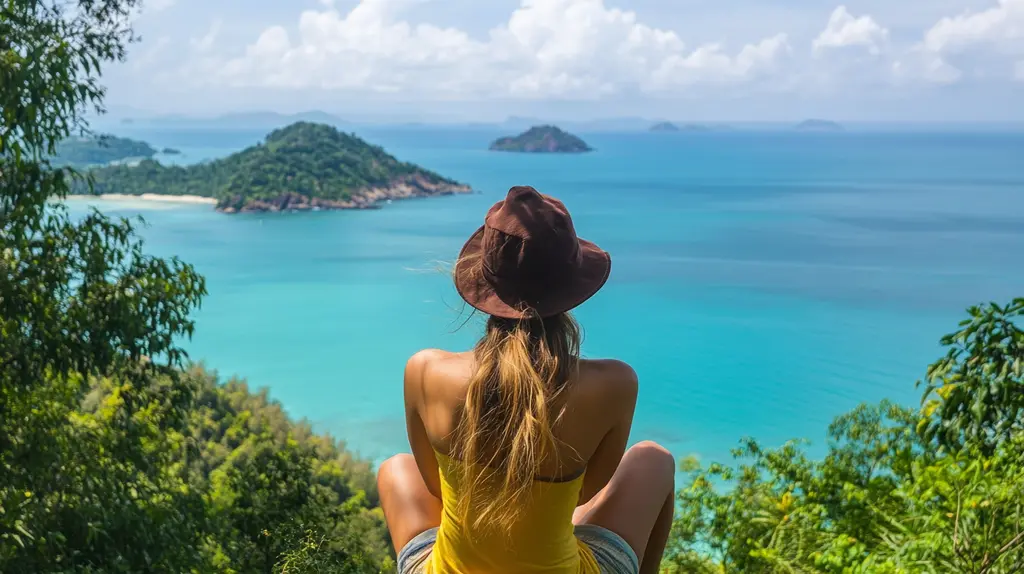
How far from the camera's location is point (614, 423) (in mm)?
1315

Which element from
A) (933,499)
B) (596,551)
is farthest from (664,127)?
(596,551)

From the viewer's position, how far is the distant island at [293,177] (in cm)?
5103

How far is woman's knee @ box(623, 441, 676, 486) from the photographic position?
159cm

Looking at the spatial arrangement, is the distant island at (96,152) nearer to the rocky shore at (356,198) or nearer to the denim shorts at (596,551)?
the denim shorts at (596,551)

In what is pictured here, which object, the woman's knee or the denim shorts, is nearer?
the denim shorts

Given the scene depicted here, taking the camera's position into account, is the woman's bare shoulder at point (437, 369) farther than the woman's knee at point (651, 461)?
No

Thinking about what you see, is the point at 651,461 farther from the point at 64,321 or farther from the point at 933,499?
the point at 64,321

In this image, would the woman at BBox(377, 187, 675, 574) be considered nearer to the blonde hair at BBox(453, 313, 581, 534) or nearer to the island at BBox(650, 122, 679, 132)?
the blonde hair at BBox(453, 313, 581, 534)

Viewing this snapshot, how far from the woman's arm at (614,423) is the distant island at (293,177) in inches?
2041

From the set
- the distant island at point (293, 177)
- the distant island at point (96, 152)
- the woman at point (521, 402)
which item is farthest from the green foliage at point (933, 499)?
the distant island at point (293, 177)

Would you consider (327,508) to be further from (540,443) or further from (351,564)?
(540,443)

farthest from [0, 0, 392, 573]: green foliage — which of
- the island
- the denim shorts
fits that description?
the island

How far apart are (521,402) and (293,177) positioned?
52683 millimetres

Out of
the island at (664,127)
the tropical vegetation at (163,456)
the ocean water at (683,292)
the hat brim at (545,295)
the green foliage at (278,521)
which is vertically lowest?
the ocean water at (683,292)
